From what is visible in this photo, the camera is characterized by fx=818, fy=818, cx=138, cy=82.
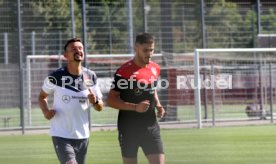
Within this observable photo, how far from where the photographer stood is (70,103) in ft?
30.0

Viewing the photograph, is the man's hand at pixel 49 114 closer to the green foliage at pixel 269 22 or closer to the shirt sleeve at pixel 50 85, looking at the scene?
the shirt sleeve at pixel 50 85

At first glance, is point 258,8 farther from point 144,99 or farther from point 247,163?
point 144,99

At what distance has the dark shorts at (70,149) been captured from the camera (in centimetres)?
897

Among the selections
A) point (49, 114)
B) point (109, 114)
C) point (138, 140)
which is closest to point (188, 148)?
point (138, 140)

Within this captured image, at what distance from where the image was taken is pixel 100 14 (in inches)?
1067

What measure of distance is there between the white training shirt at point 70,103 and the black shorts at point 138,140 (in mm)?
517

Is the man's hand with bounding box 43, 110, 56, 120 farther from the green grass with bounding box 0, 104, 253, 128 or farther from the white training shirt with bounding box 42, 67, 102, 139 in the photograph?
the green grass with bounding box 0, 104, 253, 128

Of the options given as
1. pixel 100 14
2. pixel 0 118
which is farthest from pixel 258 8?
pixel 0 118

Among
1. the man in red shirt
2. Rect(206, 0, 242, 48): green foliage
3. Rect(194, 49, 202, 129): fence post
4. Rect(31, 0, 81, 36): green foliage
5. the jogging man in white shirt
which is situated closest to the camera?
the jogging man in white shirt

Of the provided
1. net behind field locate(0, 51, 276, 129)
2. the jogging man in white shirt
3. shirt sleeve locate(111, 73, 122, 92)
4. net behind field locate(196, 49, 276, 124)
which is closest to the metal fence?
net behind field locate(0, 51, 276, 129)

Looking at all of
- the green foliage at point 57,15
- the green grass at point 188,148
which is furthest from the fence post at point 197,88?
the green foliage at point 57,15

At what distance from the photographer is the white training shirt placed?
30.0 feet

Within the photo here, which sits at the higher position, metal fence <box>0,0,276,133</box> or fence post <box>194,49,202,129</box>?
metal fence <box>0,0,276,133</box>

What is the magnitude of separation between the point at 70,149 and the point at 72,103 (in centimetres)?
52
